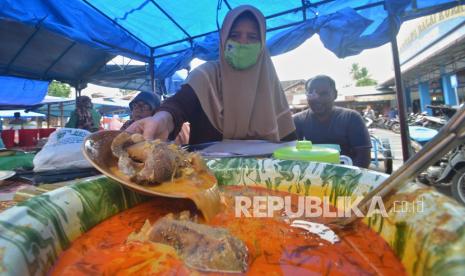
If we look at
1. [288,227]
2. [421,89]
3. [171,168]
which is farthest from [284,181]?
[421,89]

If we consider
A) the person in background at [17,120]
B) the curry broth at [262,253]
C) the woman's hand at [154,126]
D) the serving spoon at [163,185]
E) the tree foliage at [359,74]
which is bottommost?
the curry broth at [262,253]

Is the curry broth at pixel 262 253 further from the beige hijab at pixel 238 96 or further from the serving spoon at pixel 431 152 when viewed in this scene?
the beige hijab at pixel 238 96

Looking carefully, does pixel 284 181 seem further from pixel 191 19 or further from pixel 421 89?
pixel 421 89

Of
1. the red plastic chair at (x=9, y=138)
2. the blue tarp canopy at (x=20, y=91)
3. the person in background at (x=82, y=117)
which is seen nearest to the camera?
the person in background at (x=82, y=117)

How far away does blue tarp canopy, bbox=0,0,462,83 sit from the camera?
3098 mm

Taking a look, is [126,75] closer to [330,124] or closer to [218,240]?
[330,124]

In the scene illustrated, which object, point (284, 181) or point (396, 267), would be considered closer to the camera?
point (396, 267)

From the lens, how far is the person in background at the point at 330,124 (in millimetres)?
3088

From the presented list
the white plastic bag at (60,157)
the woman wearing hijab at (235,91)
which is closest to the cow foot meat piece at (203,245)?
the white plastic bag at (60,157)

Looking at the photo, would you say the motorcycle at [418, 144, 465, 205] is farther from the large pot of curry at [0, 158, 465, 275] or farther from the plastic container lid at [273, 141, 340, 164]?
the large pot of curry at [0, 158, 465, 275]

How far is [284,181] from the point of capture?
1078 millimetres

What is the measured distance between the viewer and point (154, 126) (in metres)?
1.34

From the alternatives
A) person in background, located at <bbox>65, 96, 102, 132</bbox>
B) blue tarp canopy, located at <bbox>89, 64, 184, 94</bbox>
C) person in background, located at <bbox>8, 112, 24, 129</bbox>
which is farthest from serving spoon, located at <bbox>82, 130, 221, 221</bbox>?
person in background, located at <bbox>8, 112, 24, 129</bbox>

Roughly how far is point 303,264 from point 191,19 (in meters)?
4.12
